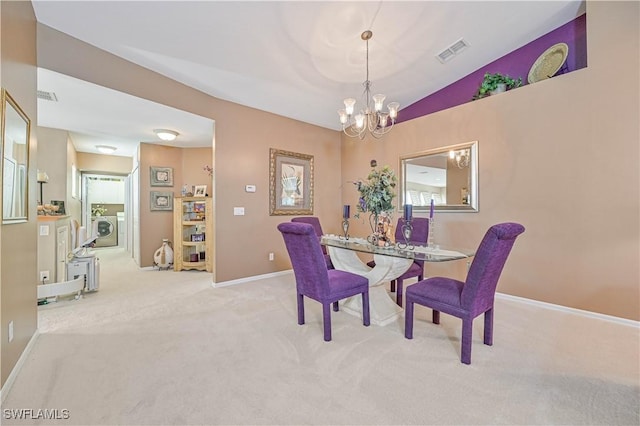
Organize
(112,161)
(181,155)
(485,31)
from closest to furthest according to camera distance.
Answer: (485,31)
(181,155)
(112,161)

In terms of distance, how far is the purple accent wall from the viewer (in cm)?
289

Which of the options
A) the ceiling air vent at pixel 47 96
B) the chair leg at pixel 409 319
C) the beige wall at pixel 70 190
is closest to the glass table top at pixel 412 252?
the chair leg at pixel 409 319

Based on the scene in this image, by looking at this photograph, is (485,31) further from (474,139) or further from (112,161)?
(112,161)

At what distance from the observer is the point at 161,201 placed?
5.07 metres

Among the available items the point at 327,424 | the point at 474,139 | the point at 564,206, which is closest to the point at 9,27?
the point at 327,424

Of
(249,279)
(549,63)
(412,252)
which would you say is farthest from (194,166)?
(549,63)

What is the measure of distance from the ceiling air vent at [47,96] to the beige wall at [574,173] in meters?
4.92

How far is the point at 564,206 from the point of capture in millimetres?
2793

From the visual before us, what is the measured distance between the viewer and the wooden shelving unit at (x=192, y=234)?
4.62m

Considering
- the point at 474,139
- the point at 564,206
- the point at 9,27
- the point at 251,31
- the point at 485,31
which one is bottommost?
the point at 564,206

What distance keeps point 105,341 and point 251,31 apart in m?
3.09

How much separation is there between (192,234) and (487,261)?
4.67 m

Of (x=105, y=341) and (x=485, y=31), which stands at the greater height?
(x=485, y=31)

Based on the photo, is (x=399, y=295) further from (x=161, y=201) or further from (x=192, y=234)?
(x=161, y=201)
